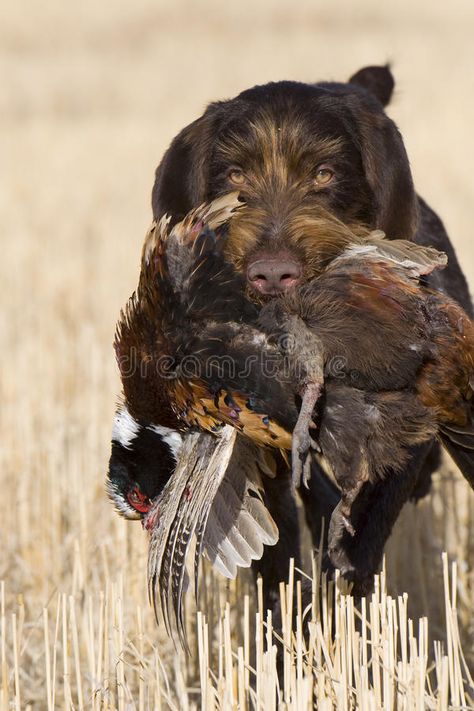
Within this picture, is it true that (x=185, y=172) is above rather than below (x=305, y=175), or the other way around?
above

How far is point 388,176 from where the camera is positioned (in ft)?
11.9

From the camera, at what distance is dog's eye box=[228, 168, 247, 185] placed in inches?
141

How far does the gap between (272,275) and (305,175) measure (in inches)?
26.1

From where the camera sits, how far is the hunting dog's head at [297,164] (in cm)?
340

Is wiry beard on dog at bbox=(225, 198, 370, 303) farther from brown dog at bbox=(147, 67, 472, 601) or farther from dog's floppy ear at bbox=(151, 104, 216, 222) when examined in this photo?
dog's floppy ear at bbox=(151, 104, 216, 222)

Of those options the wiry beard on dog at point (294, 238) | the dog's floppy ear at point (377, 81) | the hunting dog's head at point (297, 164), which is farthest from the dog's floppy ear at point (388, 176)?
the dog's floppy ear at point (377, 81)

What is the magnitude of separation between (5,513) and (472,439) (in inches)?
98.7

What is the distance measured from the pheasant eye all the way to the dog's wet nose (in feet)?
2.00

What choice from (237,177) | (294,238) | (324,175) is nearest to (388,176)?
(324,175)

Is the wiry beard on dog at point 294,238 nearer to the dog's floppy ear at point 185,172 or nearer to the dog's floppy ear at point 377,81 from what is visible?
the dog's floppy ear at point 185,172

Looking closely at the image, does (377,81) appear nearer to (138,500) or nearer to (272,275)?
(272,275)

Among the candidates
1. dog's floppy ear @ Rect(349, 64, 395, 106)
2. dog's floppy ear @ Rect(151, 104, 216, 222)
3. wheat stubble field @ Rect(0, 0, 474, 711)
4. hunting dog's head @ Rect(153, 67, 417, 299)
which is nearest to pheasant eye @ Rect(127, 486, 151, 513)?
wheat stubble field @ Rect(0, 0, 474, 711)

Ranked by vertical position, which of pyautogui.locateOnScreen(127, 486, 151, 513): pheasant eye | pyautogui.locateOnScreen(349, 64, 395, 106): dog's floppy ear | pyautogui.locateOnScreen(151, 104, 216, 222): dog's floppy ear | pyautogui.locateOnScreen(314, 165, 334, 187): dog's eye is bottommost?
pyautogui.locateOnScreen(127, 486, 151, 513): pheasant eye

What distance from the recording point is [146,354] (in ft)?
9.30
